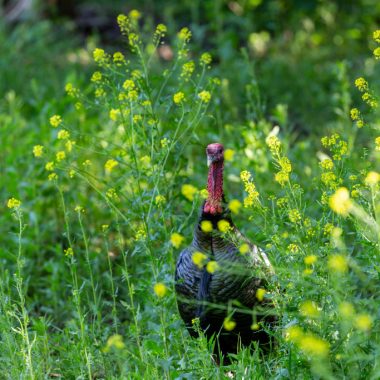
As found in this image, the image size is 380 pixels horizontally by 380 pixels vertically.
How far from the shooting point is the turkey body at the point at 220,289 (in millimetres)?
4402

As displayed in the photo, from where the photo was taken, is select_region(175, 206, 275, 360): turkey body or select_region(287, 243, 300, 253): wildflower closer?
select_region(287, 243, 300, 253): wildflower

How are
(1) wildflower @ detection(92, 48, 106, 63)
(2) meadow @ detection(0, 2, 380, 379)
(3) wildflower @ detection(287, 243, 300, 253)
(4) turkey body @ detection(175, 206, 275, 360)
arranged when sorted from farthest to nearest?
(1) wildflower @ detection(92, 48, 106, 63)
(4) turkey body @ detection(175, 206, 275, 360)
(3) wildflower @ detection(287, 243, 300, 253)
(2) meadow @ detection(0, 2, 380, 379)

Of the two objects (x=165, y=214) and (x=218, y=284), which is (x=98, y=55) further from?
(x=218, y=284)

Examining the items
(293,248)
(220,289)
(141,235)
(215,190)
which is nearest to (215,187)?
(215,190)

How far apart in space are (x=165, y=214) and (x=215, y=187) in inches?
16.9

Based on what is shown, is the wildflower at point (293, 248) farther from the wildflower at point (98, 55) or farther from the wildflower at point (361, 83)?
the wildflower at point (98, 55)

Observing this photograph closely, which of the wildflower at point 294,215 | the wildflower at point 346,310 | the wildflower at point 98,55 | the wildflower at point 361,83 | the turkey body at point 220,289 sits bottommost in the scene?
the turkey body at point 220,289

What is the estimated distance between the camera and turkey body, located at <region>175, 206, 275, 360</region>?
173 inches

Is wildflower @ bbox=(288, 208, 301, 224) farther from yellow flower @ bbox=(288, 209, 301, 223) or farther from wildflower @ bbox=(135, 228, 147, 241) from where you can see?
wildflower @ bbox=(135, 228, 147, 241)

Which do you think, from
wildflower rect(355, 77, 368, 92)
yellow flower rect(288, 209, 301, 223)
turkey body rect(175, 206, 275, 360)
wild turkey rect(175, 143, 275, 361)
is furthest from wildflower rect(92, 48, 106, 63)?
yellow flower rect(288, 209, 301, 223)

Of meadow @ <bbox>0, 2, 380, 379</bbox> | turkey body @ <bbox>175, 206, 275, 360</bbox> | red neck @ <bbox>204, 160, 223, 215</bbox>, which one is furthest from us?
red neck @ <bbox>204, 160, 223, 215</bbox>

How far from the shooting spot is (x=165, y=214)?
193 inches

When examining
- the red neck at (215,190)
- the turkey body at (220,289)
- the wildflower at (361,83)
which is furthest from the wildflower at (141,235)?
the wildflower at (361,83)

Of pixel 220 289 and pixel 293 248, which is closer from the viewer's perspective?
pixel 293 248
